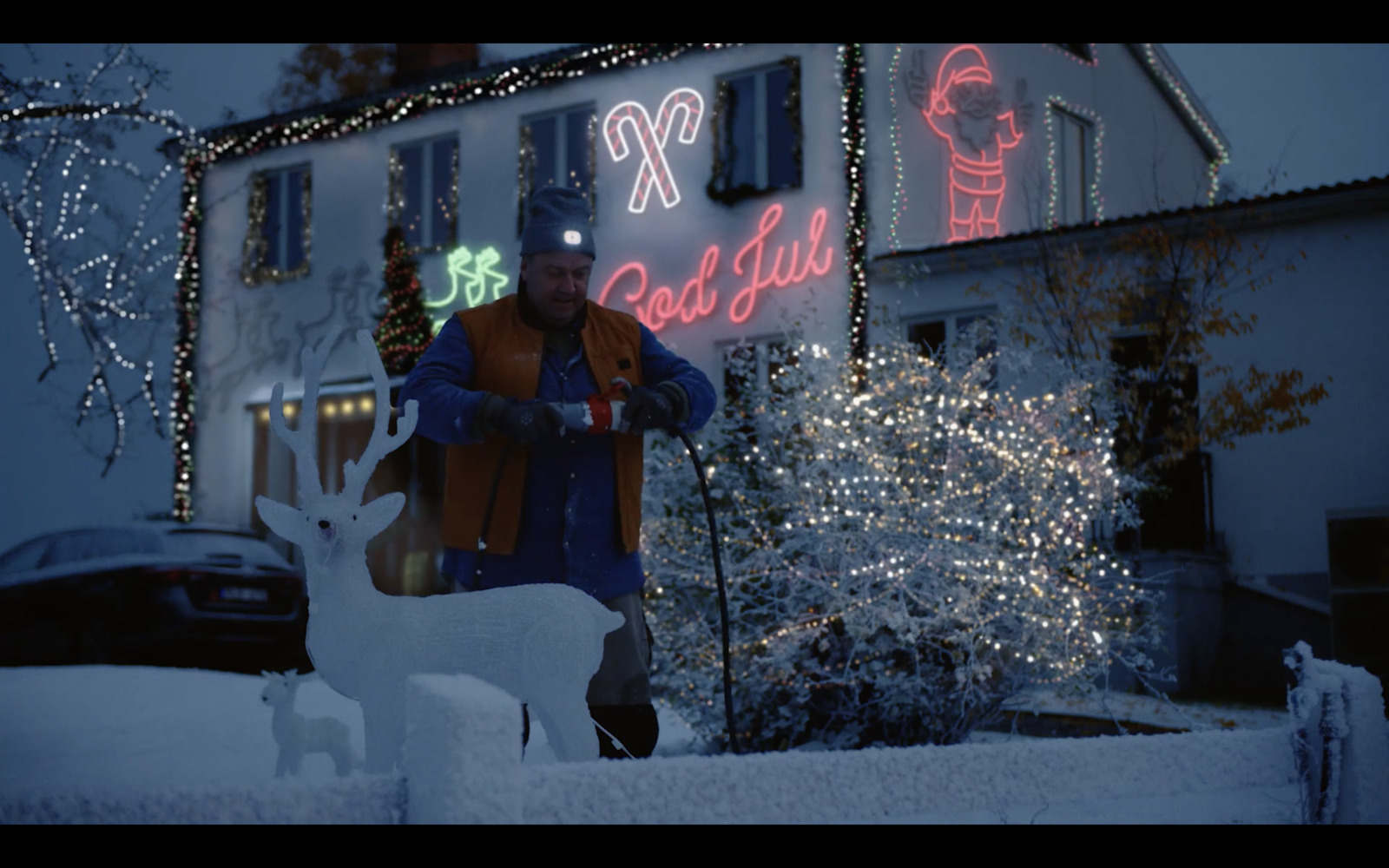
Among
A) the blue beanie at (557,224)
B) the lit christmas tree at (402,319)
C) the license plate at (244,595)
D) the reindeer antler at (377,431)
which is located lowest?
the license plate at (244,595)

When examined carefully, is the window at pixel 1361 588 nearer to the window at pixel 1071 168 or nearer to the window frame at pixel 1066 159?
the window frame at pixel 1066 159

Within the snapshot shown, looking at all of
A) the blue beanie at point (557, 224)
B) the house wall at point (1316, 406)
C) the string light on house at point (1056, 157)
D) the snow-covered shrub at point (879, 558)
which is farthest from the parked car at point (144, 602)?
the house wall at point (1316, 406)

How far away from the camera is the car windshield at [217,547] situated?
8.17 meters

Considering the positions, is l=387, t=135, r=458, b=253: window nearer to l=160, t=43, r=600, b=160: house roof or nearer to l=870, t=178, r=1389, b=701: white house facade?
l=160, t=43, r=600, b=160: house roof

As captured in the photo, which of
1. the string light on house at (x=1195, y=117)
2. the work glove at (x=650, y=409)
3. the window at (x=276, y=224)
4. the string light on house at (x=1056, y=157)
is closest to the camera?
the work glove at (x=650, y=409)

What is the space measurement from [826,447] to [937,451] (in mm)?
571

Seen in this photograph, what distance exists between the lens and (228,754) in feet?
15.3

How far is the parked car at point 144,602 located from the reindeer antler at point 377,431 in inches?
238

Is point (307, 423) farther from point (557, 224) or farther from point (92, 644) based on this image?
point (92, 644)

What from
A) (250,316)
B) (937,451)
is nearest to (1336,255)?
(937,451)

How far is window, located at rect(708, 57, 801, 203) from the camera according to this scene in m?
11.6

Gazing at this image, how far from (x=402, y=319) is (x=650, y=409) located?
10307mm

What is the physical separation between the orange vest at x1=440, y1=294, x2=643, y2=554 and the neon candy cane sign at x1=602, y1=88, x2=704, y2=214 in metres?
9.37
